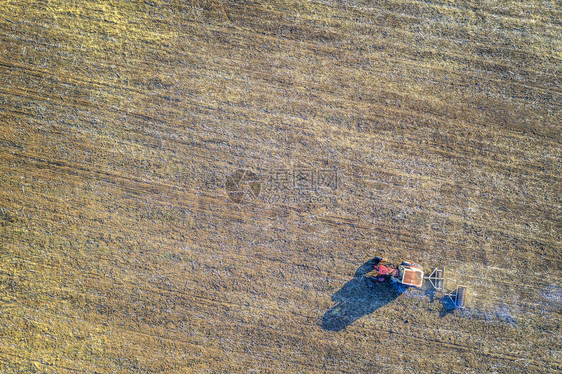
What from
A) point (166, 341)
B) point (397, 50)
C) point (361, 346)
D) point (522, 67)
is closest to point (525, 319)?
point (361, 346)

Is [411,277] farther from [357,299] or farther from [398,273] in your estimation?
[357,299]

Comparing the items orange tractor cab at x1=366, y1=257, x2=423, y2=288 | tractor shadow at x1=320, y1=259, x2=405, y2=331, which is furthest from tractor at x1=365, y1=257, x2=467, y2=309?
tractor shadow at x1=320, y1=259, x2=405, y2=331

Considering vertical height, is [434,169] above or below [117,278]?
above

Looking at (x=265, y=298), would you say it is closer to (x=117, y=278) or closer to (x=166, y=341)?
(x=166, y=341)

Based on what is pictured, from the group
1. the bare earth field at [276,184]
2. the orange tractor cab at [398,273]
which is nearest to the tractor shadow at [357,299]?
the bare earth field at [276,184]

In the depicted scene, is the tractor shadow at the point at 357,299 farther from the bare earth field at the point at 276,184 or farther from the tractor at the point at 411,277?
the tractor at the point at 411,277
